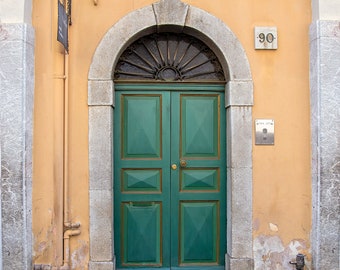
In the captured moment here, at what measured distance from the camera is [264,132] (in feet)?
16.0

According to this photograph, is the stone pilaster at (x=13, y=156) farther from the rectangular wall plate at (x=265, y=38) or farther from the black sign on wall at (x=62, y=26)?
the rectangular wall plate at (x=265, y=38)

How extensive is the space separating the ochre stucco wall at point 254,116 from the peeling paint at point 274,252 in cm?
1

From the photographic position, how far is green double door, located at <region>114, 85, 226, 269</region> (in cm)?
505

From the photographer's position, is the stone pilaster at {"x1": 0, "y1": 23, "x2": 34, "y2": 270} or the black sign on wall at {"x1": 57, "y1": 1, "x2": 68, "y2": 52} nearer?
the black sign on wall at {"x1": 57, "y1": 1, "x2": 68, "y2": 52}

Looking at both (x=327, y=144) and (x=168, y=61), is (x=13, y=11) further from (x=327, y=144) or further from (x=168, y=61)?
(x=327, y=144)

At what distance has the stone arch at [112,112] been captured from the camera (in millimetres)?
4754

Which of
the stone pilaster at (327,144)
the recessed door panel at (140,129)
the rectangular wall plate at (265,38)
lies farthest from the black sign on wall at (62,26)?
the stone pilaster at (327,144)

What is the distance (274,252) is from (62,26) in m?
3.62

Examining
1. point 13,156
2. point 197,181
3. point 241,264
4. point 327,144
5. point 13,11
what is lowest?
point 241,264

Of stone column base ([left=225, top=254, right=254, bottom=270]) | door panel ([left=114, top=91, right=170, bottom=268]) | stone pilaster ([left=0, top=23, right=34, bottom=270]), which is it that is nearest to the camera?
stone pilaster ([left=0, top=23, right=34, bottom=270])

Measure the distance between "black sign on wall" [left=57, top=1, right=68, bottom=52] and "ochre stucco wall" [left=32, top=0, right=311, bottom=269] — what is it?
0.78 ft

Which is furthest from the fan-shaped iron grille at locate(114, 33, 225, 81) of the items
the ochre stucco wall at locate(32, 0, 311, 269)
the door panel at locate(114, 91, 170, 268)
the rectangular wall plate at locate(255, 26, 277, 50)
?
the rectangular wall plate at locate(255, 26, 277, 50)

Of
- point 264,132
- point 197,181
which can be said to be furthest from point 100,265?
point 264,132

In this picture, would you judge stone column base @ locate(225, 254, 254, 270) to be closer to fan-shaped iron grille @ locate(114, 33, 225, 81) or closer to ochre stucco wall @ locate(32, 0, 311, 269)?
ochre stucco wall @ locate(32, 0, 311, 269)
